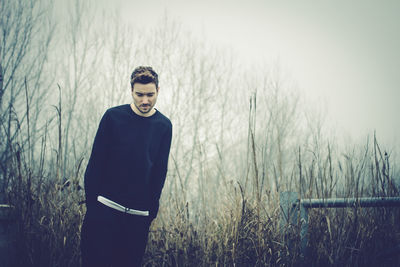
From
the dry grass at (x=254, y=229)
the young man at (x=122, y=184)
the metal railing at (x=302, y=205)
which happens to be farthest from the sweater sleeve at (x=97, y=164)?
the metal railing at (x=302, y=205)

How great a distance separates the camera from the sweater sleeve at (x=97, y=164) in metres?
1.44

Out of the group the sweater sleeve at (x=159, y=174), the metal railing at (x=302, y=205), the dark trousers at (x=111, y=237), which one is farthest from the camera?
the metal railing at (x=302, y=205)

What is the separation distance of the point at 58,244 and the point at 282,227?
159 cm

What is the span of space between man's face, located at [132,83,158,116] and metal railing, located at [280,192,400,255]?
120 cm

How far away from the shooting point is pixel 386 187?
2.15 m

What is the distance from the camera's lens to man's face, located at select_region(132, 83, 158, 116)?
152 cm

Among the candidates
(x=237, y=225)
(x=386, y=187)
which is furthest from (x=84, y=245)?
(x=386, y=187)

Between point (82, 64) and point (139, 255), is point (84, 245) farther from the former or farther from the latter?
point (82, 64)

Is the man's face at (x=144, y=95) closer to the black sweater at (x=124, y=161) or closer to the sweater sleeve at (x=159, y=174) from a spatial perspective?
the black sweater at (x=124, y=161)

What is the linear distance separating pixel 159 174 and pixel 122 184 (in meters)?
0.22

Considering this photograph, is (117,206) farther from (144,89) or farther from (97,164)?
(144,89)

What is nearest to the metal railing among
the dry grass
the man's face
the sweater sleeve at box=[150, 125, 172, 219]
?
the dry grass

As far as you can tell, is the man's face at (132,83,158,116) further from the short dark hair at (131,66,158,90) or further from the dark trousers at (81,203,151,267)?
the dark trousers at (81,203,151,267)

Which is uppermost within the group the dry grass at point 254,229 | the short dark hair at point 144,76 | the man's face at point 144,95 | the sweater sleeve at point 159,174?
the short dark hair at point 144,76
